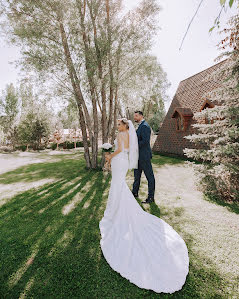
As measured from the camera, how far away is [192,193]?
6.29 metres

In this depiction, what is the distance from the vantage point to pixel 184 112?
13.2 meters

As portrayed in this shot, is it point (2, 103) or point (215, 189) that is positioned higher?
point (2, 103)

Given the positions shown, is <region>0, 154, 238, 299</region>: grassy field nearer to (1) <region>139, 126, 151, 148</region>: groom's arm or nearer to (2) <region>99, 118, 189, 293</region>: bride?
(2) <region>99, 118, 189, 293</region>: bride

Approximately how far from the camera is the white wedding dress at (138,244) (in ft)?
8.38

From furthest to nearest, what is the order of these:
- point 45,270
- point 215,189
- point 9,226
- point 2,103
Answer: point 2,103 → point 215,189 → point 9,226 → point 45,270

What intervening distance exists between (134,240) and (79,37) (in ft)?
31.3

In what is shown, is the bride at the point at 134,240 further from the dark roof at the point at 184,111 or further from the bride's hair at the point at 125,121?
the dark roof at the point at 184,111

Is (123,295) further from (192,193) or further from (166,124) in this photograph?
(166,124)

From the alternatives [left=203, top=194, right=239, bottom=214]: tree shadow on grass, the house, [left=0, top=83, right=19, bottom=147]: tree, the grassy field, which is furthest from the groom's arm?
[left=0, top=83, right=19, bottom=147]: tree

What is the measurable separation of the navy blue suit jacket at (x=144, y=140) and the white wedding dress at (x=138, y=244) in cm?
91

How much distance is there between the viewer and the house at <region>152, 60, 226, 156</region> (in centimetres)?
1274

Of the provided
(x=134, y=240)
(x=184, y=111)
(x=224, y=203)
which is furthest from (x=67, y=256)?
(x=184, y=111)

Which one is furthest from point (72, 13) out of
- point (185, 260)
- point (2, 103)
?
point (2, 103)

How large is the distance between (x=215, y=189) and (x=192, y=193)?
2.52 feet
